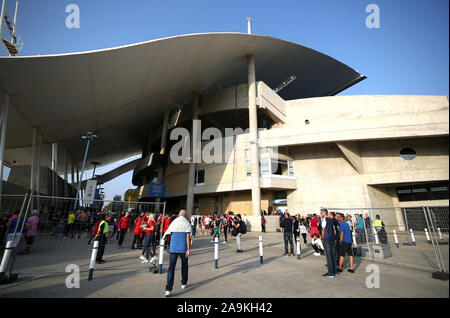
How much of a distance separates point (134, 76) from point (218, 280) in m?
19.0

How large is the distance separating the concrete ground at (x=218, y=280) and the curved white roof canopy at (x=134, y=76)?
485 inches

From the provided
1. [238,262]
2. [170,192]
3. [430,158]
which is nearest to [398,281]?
[238,262]

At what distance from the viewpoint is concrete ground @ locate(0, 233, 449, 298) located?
4.46m

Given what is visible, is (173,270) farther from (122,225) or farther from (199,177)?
(199,177)

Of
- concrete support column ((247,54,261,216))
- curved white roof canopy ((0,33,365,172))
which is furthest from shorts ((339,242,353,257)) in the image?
curved white roof canopy ((0,33,365,172))

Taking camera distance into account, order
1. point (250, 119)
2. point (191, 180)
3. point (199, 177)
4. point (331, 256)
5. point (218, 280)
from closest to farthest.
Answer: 1. point (218, 280)
2. point (331, 256)
3. point (250, 119)
4. point (191, 180)
5. point (199, 177)

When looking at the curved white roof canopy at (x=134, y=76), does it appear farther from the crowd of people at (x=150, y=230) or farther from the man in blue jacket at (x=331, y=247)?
the man in blue jacket at (x=331, y=247)

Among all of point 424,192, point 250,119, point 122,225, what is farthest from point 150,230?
point 424,192

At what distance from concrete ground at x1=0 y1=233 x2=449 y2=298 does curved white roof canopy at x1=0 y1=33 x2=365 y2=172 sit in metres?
12.3

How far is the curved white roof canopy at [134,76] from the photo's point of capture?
14711 millimetres

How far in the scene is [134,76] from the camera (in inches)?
754

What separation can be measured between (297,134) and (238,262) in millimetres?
18257

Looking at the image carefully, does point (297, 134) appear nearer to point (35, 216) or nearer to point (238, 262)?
point (238, 262)

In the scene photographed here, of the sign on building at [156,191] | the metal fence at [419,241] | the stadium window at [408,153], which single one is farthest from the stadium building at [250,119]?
the metal fence at [419,241]
